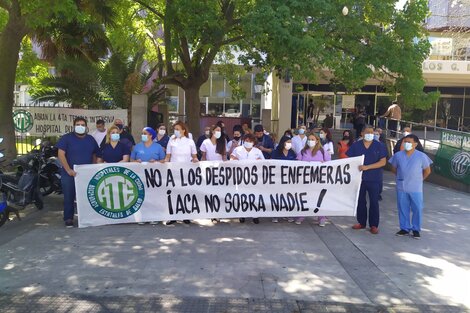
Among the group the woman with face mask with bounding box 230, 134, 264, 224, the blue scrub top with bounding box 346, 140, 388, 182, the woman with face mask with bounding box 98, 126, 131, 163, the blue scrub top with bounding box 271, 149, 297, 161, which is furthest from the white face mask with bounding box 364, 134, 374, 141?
the woman with face mask with bounding box 98, 126, 131, 163

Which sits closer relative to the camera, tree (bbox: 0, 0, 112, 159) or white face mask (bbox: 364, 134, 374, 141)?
white face mask (bbox: 364, 134, 374, 141)

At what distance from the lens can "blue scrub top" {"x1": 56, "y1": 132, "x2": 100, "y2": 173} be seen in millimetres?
7555

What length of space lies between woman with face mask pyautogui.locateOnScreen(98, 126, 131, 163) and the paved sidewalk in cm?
115

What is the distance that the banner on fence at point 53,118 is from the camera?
12516 millimetres

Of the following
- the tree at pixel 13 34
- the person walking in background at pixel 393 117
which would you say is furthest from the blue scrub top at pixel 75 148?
the person walking in background at pixel 393 117

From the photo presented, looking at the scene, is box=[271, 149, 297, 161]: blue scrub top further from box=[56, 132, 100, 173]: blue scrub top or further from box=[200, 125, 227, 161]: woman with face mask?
box=[56, 132, 100, 173]: blue scrub top

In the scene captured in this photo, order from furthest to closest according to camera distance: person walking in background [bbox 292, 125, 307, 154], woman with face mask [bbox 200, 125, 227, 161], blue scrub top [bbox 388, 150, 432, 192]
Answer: person walking in background [bbox 292, 125, 307, 154]
woman with face mask [bbox 200, 125, 227, 161]
blue scrub top [bbox 388, 150, 432, 192]

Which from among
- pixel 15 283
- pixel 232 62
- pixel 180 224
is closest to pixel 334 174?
pixel 180 224

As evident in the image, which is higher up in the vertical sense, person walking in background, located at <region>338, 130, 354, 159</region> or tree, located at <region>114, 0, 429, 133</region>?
tree, located at <region>114, 0, 429, 133</region>

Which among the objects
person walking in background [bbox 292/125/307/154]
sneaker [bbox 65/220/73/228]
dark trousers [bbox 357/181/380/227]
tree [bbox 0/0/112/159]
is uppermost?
tree [bbox 0/0/112/159]

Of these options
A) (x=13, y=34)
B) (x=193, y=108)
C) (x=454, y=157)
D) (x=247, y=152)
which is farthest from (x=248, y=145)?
(x=193, y=108)

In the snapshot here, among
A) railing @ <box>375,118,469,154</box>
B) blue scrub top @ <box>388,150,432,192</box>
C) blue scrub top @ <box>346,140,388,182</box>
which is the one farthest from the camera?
railing @ <box>375,118,469,154</box>

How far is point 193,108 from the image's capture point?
16.3m

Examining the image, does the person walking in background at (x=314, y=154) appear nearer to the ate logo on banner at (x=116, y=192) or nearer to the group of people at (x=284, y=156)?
the group of people at (x=284, y=156)
